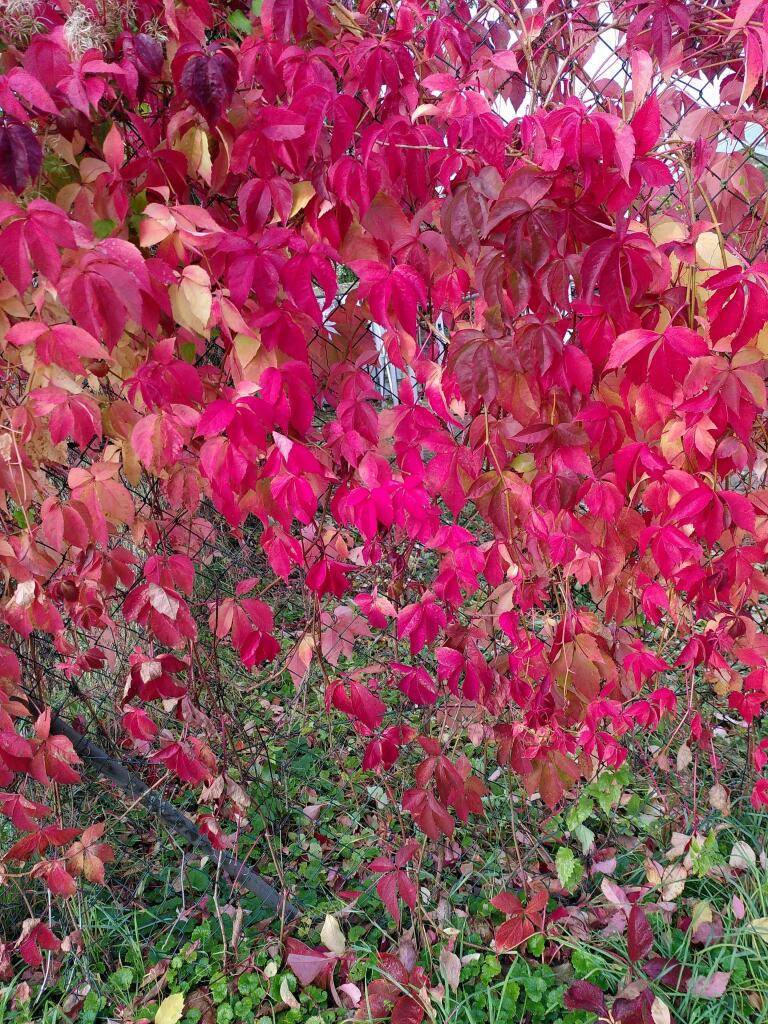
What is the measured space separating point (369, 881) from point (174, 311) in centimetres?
172

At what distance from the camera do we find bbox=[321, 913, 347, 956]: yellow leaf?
5.81 ft

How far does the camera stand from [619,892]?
1.83 metres

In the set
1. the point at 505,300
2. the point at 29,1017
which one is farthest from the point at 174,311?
the point at 29,1017

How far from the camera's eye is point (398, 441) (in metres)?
1.30

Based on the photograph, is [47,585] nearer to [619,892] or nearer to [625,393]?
[625,393]

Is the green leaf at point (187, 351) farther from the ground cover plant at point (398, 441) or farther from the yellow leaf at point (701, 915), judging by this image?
the yellow leaf at point (701, 915)

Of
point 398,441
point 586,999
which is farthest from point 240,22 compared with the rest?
point 586,999

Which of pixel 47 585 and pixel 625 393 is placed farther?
pixel 47 585

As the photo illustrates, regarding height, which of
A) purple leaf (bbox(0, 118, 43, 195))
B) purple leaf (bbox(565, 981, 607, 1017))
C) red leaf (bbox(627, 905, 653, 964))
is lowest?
purple leaf (bbox(565, 981, 607, 1017))

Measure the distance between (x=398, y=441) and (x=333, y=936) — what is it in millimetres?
1304

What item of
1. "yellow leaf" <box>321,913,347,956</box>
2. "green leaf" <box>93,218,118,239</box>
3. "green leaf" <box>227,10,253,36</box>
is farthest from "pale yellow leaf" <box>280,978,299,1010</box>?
"green leaf" <box>227,10,253,36</box>

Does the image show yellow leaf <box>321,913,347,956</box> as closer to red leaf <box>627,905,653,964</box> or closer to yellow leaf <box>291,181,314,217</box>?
red leaf <box>627,905,653,964</box>

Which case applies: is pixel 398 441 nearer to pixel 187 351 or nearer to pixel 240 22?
pixel 187 351

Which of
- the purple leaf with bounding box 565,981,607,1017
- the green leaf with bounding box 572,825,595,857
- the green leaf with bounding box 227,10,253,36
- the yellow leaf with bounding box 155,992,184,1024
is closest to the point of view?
the green leaf with bounding box 227,10,253,36
